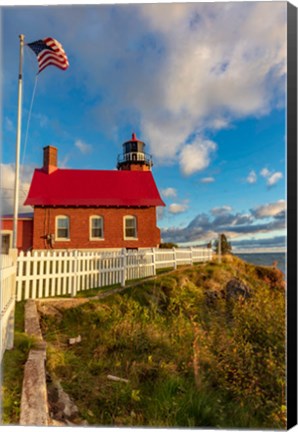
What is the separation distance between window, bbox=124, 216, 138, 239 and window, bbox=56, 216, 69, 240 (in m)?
1.04

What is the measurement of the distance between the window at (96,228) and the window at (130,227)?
17.5 inches

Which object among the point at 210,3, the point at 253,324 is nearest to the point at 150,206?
the point at 253,324

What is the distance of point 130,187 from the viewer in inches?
241

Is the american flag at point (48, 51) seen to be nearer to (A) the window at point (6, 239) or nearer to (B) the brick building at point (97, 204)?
(B) the brick building at point (97, 204)

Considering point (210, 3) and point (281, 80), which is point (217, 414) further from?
point (210, 3)

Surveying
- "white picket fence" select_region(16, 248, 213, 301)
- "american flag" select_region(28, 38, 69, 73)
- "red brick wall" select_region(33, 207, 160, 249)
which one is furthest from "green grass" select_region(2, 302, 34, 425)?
"american flag" select_region(28, 38, 69, 73)

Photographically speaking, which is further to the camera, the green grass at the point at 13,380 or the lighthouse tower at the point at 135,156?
the lighthouse tower at the point at 135,156

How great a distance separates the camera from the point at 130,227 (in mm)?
5875

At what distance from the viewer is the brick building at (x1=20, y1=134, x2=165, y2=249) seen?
5.15m

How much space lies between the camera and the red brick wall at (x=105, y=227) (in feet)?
17.2

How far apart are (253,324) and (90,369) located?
77.3 inches

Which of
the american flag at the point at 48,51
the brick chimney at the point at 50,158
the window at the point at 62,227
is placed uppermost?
the american flag at the point at 48,51

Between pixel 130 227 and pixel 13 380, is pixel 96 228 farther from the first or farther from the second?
pixel 13 380

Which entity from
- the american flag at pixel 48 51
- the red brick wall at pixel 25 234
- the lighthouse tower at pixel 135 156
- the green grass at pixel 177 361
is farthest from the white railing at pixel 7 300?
the american flag at pixel 48 51
